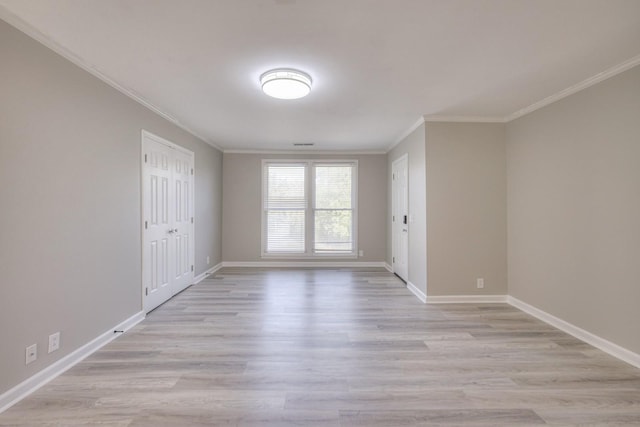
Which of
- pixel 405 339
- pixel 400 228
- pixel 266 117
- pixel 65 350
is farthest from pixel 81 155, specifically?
pixel 400 228

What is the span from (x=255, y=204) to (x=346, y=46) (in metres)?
4.44

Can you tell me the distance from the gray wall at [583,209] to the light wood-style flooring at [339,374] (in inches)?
14.4

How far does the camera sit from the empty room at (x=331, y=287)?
1.83m

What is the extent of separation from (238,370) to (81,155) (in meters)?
2.22

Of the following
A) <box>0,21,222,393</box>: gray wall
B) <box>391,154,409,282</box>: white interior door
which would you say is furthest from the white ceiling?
<box>391,154,409,282</box>: white interior door

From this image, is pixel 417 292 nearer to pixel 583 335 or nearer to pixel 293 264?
pixel 583 335

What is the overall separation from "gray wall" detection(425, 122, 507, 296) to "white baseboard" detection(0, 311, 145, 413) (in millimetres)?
3653

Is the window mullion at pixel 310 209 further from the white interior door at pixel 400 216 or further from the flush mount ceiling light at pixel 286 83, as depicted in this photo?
the flush mount ceiling light at pixel 286 83

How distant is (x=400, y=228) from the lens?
5145 millimetres

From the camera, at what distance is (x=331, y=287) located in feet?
15.1

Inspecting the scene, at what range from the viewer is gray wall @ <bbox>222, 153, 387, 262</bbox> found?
20.1ft

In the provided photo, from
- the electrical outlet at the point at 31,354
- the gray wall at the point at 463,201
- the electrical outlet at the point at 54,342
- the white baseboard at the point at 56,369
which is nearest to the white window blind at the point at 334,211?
the gray wall at the point at 463,201

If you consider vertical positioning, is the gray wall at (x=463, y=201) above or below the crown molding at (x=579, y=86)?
below

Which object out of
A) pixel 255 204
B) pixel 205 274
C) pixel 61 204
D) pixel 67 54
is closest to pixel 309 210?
pixel 255 204
